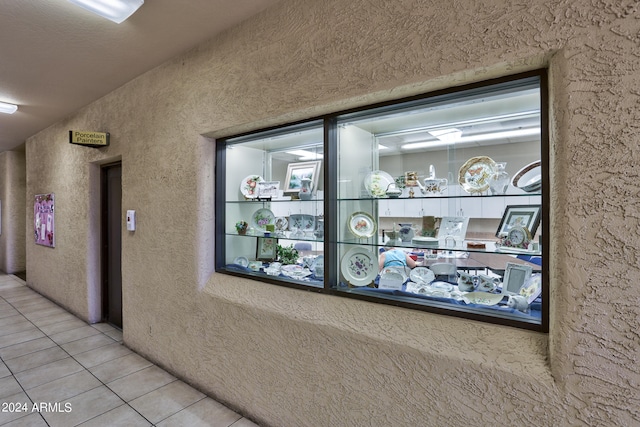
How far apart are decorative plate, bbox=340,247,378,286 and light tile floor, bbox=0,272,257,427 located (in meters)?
1.19

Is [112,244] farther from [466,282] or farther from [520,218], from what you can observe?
[520,218]

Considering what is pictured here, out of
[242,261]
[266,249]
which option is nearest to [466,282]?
[266,249]

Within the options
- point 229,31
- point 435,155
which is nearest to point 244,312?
point 435,155

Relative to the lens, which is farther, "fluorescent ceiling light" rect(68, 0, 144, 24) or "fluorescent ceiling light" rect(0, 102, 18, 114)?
"fluorescent ceiling light" rect(0, 102, 18, 114)

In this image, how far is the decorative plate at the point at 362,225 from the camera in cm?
188

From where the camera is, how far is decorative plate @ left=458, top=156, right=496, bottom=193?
1.54 metres

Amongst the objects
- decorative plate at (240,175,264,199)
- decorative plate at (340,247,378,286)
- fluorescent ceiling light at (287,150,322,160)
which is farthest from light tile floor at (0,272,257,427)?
fluorescent ceiling light at (287,150,322,160)

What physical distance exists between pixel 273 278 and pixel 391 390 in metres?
0.97

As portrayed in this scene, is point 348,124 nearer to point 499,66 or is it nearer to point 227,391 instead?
point 499,66

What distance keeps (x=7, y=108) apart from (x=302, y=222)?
4129mm

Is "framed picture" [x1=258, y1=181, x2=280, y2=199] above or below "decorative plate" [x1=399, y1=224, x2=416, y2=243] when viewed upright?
above

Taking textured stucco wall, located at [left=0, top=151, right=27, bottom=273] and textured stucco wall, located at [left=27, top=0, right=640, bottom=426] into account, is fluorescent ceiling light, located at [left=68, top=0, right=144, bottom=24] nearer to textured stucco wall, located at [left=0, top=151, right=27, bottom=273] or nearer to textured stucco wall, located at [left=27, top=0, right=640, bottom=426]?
textured stucco wall, located at [left=27, top=0, right=640, bottom=426]

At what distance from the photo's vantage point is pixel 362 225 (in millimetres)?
1910

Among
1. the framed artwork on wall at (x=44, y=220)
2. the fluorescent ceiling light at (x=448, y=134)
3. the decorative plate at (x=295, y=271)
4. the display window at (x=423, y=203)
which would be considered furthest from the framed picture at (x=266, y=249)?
the framed artwork on wall at (x=44, y=220)
